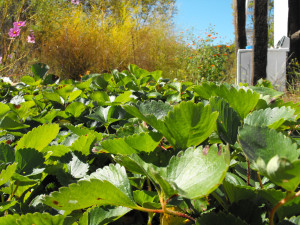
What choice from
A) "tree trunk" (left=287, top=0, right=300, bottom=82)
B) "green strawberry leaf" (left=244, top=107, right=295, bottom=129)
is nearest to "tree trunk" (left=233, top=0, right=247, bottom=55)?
"tree trunk" (left=287, top=0, right=300, bottom=82)

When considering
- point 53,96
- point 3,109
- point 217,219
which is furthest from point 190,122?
point 53,96

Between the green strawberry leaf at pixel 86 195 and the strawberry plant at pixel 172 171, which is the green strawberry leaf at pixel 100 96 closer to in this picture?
the strawberry plant at pixel 172 171

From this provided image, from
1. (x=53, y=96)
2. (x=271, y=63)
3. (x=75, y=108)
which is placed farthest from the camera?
(x=271, y=63)

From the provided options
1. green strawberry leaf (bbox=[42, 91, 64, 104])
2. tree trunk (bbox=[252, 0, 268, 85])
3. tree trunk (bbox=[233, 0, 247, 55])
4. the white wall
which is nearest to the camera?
green strawberry leaf (bbox=[42, 91, 64, 104])

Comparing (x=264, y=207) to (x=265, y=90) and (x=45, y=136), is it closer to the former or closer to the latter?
(x=45, y=136)

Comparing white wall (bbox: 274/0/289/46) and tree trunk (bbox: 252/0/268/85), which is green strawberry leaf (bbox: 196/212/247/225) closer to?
tree trunk (bbox: 252/0/268/85)

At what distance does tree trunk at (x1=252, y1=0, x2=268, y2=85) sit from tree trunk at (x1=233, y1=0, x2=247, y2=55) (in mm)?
1545

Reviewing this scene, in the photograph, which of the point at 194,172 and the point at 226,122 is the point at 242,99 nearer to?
the point at 226,122

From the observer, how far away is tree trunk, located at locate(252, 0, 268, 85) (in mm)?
4707

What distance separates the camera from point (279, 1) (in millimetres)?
7863

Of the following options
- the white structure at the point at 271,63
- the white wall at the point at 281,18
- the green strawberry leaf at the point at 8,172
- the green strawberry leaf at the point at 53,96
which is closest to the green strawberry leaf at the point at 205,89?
the green strawberry leaf at the point at 8,172

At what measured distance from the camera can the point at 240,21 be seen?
6434 millimetres

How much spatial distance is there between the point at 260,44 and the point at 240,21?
1.95m

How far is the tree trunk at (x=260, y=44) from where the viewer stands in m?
4.71
